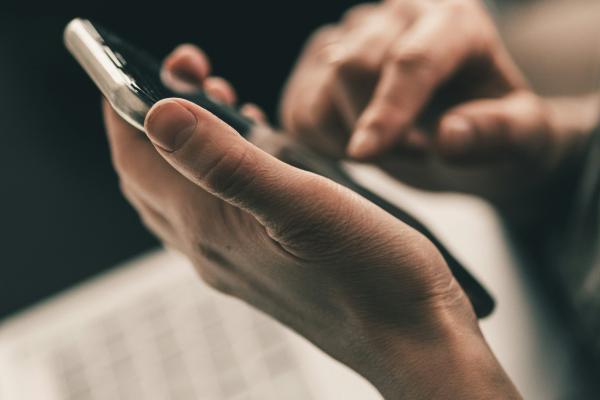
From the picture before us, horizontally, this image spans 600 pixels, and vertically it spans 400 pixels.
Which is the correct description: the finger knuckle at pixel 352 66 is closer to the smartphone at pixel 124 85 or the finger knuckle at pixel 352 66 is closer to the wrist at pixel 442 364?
the smartphone at pixel 124 85

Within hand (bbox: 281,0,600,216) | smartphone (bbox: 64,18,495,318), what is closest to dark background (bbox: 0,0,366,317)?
hand (bbox: 281,0,600,216)

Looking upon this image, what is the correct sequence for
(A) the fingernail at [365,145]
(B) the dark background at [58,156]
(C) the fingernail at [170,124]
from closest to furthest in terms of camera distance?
1. (C) the fingernail at [170,124]
2. (A) the fingernail at [365,145]
3. (B) the dark background at [58,156]

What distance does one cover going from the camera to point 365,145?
438 millimetres

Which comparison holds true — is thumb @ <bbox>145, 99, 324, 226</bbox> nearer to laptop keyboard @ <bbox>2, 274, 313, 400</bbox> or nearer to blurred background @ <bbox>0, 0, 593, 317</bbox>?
laptop keyboard @ <bbox>2, 274, 313, 400</bbox>

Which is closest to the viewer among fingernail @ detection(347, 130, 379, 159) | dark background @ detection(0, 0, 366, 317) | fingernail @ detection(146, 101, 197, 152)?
fingernail @ detection(146, 101, 197, 152)

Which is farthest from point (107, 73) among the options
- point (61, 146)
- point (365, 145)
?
point (61, 146)

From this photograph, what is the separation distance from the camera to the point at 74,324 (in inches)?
22.0

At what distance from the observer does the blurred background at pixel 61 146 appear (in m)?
0.61

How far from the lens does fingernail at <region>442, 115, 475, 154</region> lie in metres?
0.46

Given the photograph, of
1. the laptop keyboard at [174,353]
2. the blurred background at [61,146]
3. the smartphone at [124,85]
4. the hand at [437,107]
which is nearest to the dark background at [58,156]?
the blurred background at [61,146]

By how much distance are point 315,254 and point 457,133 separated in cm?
27

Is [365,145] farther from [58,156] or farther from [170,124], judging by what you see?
[58,156]

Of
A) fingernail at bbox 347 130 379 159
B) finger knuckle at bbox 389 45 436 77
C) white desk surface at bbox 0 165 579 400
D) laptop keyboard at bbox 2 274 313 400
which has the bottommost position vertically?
white desk surface at bbox 0 165 579 400

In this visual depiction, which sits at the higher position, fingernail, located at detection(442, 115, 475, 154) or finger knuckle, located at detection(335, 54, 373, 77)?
finger knuckle, located at detection(335, 54, 373, 77)
